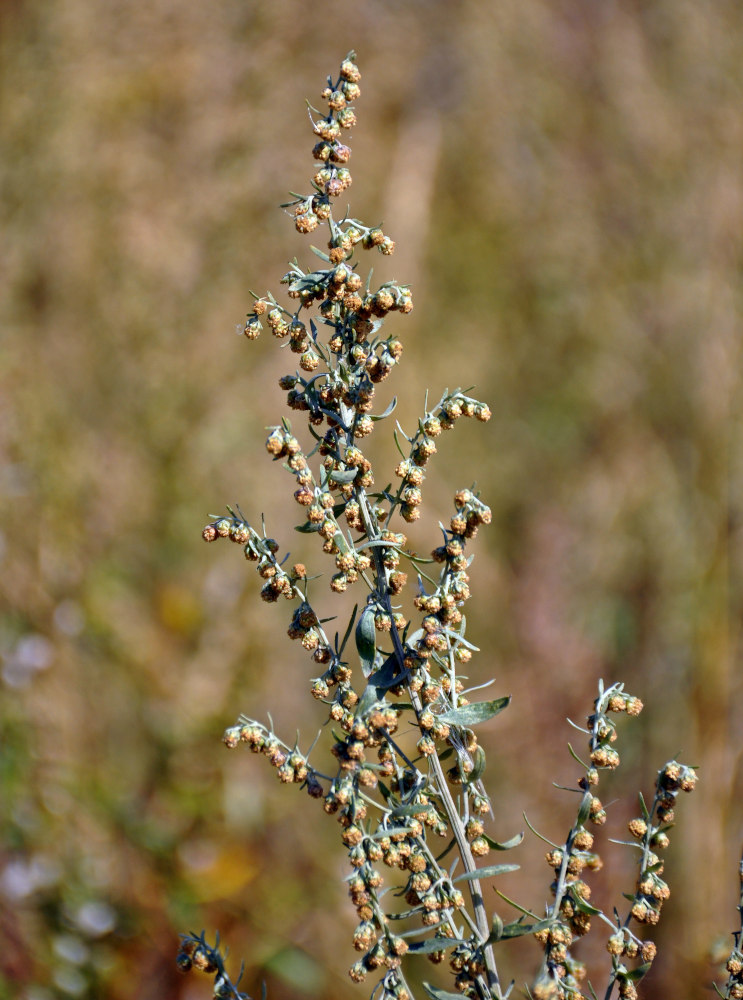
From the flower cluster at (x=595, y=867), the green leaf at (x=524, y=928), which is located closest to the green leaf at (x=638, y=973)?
the flower cluster at (x=595, y=867)

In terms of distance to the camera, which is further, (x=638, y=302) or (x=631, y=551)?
(x=638, y=302)

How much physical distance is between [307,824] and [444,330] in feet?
8.98

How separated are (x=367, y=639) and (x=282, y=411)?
3.20m

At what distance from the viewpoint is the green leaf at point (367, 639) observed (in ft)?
3.59

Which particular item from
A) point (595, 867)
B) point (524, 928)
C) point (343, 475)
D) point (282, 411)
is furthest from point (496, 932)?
point (282, 411)

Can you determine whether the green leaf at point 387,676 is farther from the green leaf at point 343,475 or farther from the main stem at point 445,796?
the green leaf at point 343,475

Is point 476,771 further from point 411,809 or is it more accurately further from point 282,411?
point 282,411

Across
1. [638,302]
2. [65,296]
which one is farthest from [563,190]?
[65,296]

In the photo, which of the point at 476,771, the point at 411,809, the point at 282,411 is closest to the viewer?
the point at 411,809

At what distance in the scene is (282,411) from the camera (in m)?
4.20

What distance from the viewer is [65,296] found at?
169 inches

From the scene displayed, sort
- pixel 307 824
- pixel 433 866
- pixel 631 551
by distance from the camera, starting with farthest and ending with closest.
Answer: pixel 631 551 → pixel 307 824 → pixel 433 866

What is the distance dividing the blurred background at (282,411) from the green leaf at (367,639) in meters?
1.91

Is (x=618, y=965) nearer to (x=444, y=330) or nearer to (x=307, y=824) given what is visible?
(x=307, y=824)
